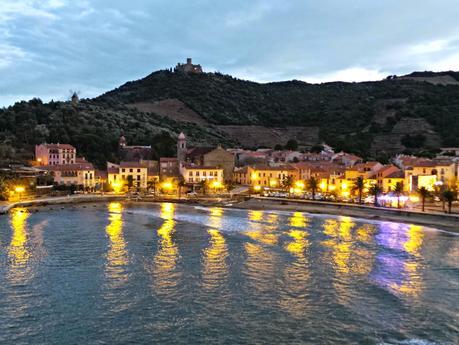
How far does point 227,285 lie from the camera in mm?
20141

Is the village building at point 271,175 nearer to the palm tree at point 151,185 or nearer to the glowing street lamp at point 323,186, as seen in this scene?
the glowing street lamp at point 323,186

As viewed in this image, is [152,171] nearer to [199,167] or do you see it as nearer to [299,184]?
[199,167]

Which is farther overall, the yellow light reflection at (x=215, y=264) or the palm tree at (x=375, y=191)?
the palm tree at (x=375, y=191)

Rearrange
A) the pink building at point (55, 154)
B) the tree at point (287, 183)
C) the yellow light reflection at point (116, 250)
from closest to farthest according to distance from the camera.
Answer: the yellow light reflection at point (116, 250) < the tree at point (287, 183) < the pink building at point (55, 154)

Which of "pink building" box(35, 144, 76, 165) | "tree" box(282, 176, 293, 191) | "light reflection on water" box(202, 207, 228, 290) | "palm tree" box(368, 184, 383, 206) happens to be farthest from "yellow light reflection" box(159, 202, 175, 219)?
"palm tree" box(368, 184, 383, 206)

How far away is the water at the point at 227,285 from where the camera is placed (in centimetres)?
1535

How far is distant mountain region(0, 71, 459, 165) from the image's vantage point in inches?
3019

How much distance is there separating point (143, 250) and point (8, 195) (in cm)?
3104

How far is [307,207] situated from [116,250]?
85.6 ft

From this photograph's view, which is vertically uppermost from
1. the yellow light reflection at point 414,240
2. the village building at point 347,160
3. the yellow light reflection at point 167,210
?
the village building at point 347,160

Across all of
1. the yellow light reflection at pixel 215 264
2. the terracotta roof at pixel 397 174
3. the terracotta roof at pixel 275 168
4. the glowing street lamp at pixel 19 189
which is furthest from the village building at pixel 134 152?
the yellow light reflection at pixel 215 264

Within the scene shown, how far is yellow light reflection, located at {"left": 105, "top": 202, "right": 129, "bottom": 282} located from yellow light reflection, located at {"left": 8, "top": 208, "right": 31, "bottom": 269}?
14.1 feet

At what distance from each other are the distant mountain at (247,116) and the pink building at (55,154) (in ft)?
8.56

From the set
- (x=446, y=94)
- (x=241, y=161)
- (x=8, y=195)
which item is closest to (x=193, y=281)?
(x=8, y=195)
